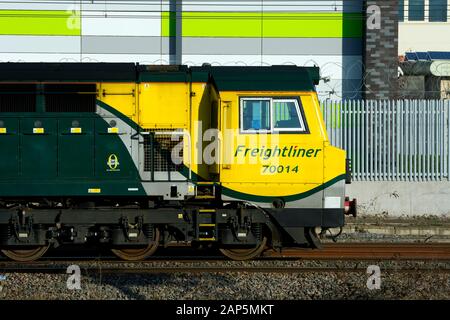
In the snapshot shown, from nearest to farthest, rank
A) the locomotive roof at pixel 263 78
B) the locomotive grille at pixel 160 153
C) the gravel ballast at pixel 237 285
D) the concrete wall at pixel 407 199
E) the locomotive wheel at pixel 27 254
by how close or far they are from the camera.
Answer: the gravel ballast at pixel 237 285
the locomotive roof at pixel 263 78
the locomotive grille at pixel 160 153
the locomotive wheel at pixel 27 254
the concrete wall at pixel 407 199

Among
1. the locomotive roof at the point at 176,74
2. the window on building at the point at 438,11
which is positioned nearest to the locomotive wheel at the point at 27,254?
the locomotive roof at the point at 176,74

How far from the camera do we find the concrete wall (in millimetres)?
21953

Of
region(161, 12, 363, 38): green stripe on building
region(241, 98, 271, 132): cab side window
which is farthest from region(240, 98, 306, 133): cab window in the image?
region(161, 12, 363, 38): green stripe on building

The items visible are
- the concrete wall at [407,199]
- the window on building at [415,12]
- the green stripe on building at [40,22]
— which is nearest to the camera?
the concrete wall at [407,199]

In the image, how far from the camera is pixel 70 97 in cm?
1284

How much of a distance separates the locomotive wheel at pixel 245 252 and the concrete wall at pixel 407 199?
30.8 ft

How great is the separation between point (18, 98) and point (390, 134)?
13.1 m

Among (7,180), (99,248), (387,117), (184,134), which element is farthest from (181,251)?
(387,117)

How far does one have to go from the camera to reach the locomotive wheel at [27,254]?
1307 cm

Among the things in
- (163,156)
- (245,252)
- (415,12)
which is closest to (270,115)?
(163,156)

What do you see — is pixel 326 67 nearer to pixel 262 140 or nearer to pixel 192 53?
pixel 192 53

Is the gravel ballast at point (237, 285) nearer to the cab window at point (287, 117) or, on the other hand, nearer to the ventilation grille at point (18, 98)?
the cab window at point (287, 117)

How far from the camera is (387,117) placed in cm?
2238
